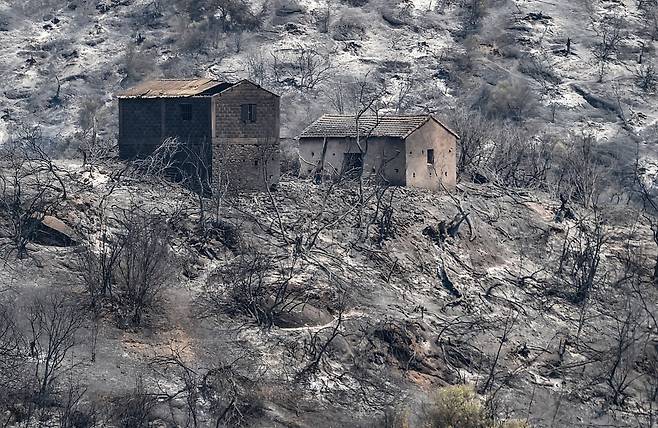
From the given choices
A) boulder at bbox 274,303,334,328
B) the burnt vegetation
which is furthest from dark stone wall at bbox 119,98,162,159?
boulder at bbox 274,303,334,328

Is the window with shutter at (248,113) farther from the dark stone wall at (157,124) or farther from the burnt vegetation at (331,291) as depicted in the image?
the burnt vegetation at (331,291)

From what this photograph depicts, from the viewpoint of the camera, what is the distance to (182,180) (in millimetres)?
54062

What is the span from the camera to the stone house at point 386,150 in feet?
190

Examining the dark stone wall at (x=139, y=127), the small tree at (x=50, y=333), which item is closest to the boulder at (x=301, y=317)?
the small tree at (x=50, y=333)

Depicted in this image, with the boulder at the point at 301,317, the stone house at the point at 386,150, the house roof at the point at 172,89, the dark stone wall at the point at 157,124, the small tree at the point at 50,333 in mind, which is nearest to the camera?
the small tree at the point at 50,333

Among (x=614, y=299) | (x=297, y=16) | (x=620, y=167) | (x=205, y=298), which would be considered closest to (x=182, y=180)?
(x=205, y=298)

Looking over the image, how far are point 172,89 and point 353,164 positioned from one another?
8.26m

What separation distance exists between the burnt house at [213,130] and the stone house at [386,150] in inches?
151

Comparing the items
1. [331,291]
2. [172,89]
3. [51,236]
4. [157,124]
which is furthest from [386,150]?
[51,236]

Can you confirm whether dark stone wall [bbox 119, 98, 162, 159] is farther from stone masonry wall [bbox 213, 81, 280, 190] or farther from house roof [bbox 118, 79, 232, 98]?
stone masonry wall [bbox 213, 81, 280, 190]

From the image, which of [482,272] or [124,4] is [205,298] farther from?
[124,4]

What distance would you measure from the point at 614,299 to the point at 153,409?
21.8 m

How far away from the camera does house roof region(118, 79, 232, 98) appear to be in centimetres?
5506

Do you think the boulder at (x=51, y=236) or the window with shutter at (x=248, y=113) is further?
the window with shutter at (x=248, y=113)
